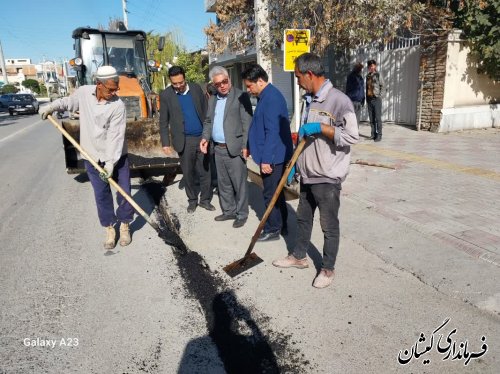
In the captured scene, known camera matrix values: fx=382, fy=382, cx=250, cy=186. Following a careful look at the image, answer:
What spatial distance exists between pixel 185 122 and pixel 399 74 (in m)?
8.09

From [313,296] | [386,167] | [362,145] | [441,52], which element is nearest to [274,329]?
[313,296]

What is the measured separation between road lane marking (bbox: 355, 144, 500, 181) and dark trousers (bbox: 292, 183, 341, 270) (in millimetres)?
4106

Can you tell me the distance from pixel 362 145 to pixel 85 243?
6.72 metres

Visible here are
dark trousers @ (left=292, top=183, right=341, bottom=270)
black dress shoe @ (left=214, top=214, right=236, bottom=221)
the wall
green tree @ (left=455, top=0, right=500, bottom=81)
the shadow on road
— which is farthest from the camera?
the wall

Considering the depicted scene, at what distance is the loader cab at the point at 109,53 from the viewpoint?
905 cm

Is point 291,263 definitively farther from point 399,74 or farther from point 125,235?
point 399,74

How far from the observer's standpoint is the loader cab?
905 centimetres

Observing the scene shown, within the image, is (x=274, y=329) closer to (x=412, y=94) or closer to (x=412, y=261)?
(x=412, y=261)

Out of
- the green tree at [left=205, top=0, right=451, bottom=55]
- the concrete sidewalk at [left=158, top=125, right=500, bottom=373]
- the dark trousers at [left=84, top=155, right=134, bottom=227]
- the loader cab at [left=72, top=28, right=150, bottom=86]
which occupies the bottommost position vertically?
the concrete sidewalk at [left=158, top=125, right=500, bottom=373]

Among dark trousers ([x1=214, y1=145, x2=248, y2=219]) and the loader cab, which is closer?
dark trousers ([x1=214, y1=145, x2=248, y2=219])

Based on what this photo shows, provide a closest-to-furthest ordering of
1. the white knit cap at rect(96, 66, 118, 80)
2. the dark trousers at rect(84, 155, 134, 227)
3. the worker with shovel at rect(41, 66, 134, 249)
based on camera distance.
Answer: the white knit cap at rect(96, 66, 118, 80) < the worker with shovel at rect(41, 66, 134, 249) < the dark trousers at rect(84, 155, 134, 227)

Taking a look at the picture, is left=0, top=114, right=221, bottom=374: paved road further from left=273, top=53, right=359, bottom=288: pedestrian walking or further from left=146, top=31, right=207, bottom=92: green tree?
left=146, top=31, right=207, bottom=92: green tree

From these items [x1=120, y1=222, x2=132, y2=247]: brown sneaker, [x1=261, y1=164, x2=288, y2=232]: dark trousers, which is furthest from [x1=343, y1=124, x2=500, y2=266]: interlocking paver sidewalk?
[x1=120, y1=222, x2=132, y2=247]: brown sneaker

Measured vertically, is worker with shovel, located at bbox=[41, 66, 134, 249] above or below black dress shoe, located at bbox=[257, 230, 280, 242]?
above
